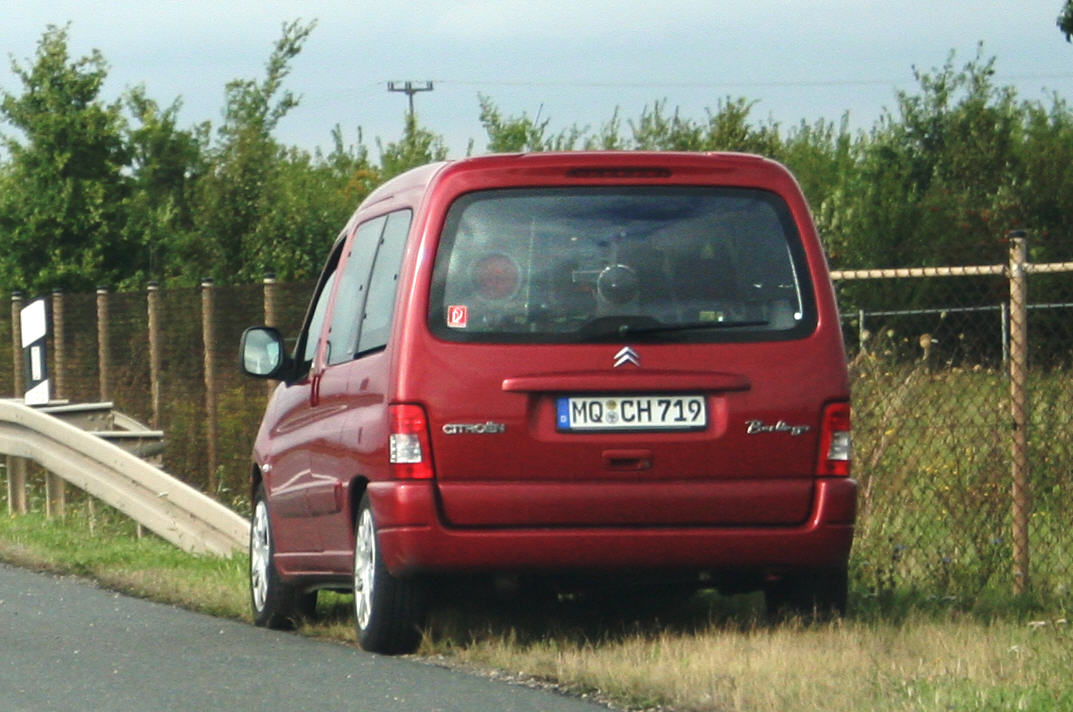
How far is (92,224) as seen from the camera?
32.9m

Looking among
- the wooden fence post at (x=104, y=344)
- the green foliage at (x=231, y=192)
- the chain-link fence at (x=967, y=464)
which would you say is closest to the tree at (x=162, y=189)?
the green foliage at (x=231, y=192)

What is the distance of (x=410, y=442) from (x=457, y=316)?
0.51 m

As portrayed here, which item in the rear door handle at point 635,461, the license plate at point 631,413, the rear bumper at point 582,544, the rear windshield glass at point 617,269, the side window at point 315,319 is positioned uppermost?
the rear windshield glass at point 617,269

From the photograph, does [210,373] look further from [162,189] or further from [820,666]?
[162,189]

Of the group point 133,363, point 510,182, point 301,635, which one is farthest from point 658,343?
point 133,363

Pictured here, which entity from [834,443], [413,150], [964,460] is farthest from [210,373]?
[413,150]

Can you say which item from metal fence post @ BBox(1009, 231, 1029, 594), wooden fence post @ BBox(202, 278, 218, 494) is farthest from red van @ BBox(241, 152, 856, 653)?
wooden fence post @ BBox(202, 278, 218, 494)

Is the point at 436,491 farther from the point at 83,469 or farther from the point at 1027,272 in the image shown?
the point at 83,469

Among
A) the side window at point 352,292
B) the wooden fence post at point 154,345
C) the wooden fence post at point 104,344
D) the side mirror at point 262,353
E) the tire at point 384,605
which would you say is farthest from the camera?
the wooden fence post at point 104,344

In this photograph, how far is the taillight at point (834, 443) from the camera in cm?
866

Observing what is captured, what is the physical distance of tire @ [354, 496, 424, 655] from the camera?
8797mm

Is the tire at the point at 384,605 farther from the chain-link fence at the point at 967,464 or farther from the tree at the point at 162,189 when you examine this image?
the tree at the point at 162,189

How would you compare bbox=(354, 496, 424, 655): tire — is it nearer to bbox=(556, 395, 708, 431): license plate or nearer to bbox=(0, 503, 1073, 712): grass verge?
bbox=(0, 503, 1073, 712): grass verge

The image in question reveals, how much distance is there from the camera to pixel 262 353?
10352 mm
